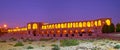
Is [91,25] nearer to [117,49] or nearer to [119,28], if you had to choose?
[119,28]

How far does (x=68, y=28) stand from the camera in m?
111

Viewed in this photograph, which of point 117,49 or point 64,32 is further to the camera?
point 64,32

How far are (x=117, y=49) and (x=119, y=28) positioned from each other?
174ft

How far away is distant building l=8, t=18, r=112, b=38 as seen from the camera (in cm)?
9175

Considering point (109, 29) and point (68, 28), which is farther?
point (68, 28)

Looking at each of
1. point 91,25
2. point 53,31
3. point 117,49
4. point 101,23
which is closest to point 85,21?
point 91,25

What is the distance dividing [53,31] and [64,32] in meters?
7.52

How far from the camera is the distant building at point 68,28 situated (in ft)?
301

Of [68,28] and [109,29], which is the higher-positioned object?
[68,28]

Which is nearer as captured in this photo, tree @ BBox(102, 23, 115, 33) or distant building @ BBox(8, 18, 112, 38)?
tree @ BBox(102, 23, 115, 33)

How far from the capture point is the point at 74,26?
10906 centimetres

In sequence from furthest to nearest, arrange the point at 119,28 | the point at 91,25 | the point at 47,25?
the point at 47,25
the point at 91,25
the point at 119,28

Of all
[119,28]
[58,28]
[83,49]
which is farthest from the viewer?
[58,28]

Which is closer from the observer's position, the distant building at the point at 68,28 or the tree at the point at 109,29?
the tree at the point at 109,29
